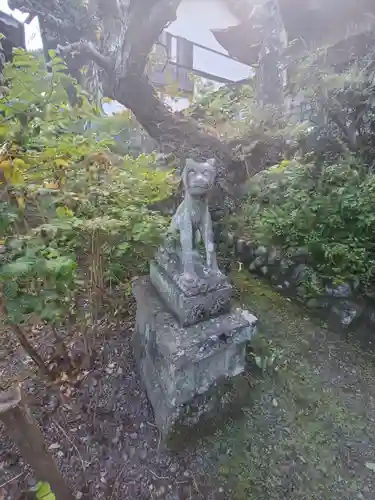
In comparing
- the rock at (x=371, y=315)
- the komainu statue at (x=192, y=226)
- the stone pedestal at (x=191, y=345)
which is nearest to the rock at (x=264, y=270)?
the rock at (x=371, y=315)

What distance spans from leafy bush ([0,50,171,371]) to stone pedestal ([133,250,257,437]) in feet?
1.39

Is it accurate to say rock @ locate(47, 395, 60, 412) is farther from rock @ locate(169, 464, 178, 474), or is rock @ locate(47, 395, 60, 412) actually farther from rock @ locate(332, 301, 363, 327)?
rock @ locate(332, 301, 363, 327)

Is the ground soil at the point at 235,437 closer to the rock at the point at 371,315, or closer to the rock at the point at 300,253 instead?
the rock at the point at 371,315

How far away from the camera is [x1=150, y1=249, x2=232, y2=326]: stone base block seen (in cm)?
212

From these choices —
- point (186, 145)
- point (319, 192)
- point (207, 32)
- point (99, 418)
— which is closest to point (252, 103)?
point (186, 145)

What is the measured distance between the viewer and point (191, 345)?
79.7 inches

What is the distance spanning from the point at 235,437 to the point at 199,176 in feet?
5.73

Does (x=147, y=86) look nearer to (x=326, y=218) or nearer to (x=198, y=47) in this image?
(x=326, y=218)

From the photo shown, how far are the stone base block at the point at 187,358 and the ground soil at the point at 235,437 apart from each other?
23cm

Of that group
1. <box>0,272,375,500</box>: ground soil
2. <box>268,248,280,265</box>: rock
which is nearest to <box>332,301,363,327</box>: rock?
<box>0,272,375,500</box>: ground soil

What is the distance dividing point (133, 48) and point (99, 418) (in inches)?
195

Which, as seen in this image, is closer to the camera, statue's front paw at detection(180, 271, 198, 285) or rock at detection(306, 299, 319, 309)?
statue's front paw at detection(180, 271, 198, 285)

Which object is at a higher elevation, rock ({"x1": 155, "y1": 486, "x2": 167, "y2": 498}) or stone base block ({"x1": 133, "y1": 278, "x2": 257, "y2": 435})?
stone base block ({"x1": 133, "y1": 278, "x2": 257, "y2": 435})

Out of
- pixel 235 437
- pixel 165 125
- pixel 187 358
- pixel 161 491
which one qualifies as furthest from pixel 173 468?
pixel 165 125
